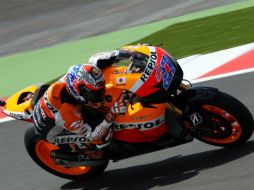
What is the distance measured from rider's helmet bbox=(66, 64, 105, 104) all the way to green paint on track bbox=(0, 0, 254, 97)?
537cm

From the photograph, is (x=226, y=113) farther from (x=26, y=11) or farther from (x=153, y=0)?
(x=26, y=11)

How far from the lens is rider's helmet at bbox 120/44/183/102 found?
19.6 ft

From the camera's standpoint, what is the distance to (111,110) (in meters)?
6.12

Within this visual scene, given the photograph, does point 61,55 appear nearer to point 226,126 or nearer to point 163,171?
point 163,171


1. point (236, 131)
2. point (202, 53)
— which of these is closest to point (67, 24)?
point (202, 53)

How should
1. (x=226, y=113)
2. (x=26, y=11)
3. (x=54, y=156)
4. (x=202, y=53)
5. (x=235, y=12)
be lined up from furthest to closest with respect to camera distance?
1. (x=26, y=11)
2. (x=235, y=12)
3. (x=202, y=53)
4. (x=54, y=156)
5. (x=226, y=113)

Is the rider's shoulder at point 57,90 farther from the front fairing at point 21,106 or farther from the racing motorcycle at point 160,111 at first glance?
the front fairing at point 21,106

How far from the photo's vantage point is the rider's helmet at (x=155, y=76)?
599cm

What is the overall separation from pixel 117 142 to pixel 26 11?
1122 centimetres

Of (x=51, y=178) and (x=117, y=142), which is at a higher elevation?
(x=117, y=142)

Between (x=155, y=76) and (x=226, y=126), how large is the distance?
0.78 m

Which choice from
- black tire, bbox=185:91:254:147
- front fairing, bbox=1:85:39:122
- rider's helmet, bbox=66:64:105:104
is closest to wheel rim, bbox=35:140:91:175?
front fairing, bbox=1:85:39:122

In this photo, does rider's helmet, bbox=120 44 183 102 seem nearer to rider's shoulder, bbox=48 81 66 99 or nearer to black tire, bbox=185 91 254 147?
black tire, bbox=185 91 254 147

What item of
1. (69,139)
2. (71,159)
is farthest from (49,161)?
(69,139)
